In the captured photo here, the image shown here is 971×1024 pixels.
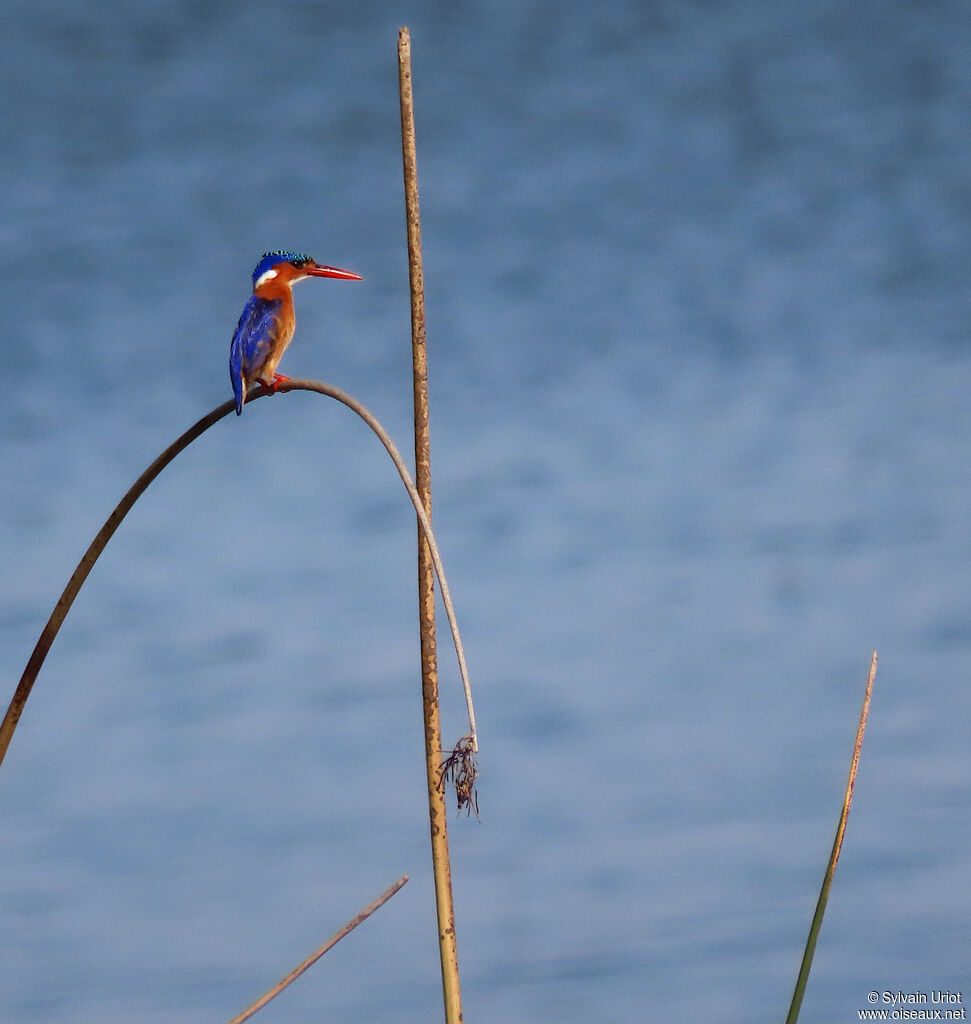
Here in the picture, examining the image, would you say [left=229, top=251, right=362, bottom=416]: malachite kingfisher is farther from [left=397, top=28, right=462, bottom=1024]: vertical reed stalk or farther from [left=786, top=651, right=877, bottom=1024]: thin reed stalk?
[left=786, top=651, right=877, bottom=1024]: thin reed stalk

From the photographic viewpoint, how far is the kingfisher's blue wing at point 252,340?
8059 millimetres

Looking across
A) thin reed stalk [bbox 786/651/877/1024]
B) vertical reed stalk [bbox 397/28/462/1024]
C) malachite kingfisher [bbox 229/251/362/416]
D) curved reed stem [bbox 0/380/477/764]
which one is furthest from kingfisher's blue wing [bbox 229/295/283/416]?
thin reed stalk [bbox 786/651/877/1024]

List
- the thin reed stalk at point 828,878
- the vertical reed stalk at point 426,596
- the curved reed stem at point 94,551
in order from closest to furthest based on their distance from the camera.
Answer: the thin reed stalk at point 828,878 → the vertical reed stalk at point 426,596 → the curved reed stem at point 94,551

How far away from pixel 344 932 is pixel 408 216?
10.4 feet

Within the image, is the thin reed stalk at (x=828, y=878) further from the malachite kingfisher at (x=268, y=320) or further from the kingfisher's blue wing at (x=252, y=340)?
the kingfisher's blue wing at (x=252, y=340)

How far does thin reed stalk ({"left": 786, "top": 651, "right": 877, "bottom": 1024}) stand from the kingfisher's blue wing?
4.97 metres

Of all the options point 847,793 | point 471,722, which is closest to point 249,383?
point 471,722

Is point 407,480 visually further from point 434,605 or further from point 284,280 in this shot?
point 284,280

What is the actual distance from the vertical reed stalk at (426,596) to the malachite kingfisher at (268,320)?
1754mm

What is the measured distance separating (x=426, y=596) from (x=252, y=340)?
4.13 metres

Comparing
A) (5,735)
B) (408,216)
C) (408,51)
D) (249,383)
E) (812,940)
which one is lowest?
(812,940)

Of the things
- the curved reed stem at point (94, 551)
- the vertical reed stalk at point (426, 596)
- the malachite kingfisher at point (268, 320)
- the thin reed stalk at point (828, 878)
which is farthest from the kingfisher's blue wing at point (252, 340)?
the thin reed stalk at point (828, 878)

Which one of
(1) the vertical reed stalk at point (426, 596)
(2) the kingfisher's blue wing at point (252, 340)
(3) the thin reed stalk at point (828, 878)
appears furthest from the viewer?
(2) the kingfisher's blue wing at point (252, 340)

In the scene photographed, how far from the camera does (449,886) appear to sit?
4770mm
